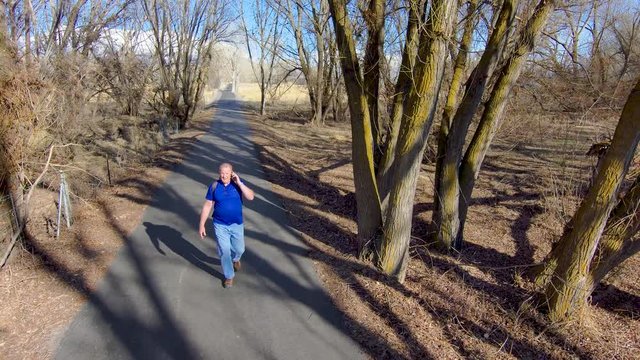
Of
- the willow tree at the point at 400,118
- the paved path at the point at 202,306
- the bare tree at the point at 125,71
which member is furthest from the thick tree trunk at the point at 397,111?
the bare tree at the point at 125,71

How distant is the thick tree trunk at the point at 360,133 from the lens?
5809 millimetres

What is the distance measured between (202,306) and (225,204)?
4.08ft

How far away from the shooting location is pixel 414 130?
17.7ft

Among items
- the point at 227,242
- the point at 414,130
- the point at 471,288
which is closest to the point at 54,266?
the point at 227,242

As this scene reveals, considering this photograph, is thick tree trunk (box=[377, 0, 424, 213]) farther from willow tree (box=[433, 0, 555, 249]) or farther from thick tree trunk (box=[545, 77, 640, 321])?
thick tree trunk (box=[545, 77, 640, 321])

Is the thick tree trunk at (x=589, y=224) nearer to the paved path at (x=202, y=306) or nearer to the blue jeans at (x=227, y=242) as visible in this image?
the paved path at (x=202, y=306)

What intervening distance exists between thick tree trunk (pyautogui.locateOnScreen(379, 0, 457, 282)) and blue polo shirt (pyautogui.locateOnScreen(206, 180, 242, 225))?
213 centimetres

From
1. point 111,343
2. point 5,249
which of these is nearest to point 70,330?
point 111,343

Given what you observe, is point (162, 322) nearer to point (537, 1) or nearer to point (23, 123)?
point (23, 123)

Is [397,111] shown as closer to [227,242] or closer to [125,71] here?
[227,242]

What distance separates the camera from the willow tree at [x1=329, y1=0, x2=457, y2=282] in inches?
203

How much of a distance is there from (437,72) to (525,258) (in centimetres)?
414

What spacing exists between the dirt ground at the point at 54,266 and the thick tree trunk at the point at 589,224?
5.66 metres

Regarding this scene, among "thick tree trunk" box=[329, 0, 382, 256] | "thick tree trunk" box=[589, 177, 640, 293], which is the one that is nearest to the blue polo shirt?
"thick tree trunk" box=[329, 0, 382, 256]
